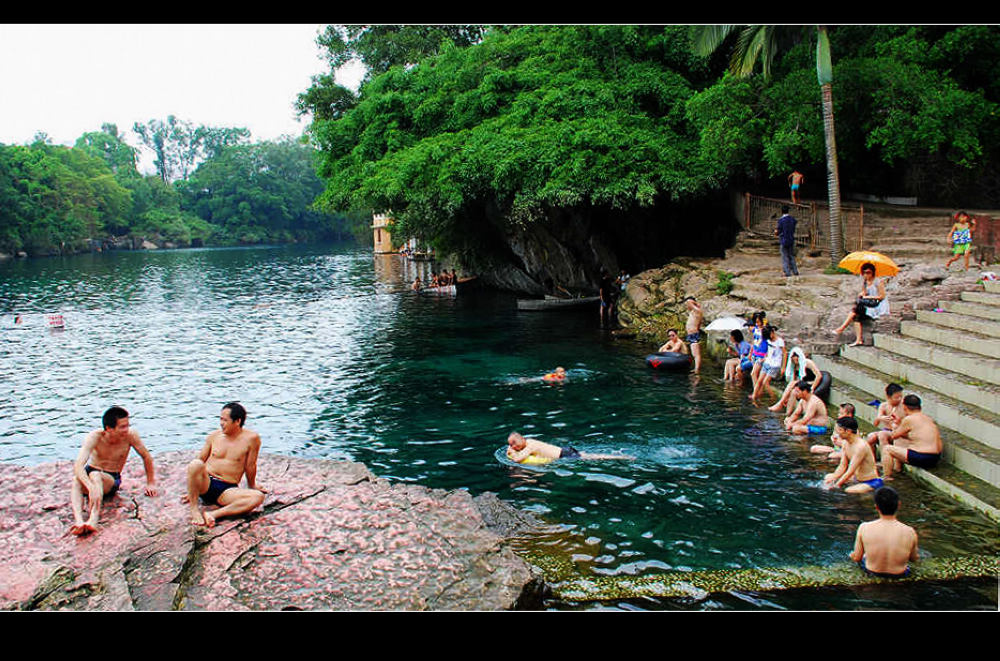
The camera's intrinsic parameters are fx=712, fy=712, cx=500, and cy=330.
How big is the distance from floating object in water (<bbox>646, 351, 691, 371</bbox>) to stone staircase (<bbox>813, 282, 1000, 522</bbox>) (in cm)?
348

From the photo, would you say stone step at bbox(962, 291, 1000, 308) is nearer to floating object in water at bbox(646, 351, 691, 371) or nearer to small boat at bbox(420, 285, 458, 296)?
floating object in water at bbox(646, 351, 691, 371)

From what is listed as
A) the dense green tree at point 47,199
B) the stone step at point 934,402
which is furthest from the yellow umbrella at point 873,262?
the dense green tree at point 47,199

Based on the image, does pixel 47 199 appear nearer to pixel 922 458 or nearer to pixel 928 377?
pixel 928 377

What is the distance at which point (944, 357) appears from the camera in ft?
39.6

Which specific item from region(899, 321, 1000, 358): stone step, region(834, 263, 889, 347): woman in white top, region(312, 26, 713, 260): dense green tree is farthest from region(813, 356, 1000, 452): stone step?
region(312, 26, 713, 260): dense green tree

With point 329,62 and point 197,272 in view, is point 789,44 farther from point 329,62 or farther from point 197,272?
point 197,272

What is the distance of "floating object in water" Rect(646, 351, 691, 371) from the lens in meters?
17.7

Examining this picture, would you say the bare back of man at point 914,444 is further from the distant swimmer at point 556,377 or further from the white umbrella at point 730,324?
the distant swimmer at point 556,377

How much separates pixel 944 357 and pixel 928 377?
56cm

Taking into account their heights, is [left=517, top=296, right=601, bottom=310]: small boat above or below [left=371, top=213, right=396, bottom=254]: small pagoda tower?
below

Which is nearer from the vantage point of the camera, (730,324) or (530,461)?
(530,461)

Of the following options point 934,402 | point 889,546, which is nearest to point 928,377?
point 934,402

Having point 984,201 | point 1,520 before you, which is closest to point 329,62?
point 984,201

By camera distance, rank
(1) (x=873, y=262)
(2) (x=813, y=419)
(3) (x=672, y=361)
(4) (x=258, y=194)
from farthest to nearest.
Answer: (4) (x=258, y=194) → (3) (x=672, y=361) → (1) (x=873, y=262) → (2) (x=813, y=419)
